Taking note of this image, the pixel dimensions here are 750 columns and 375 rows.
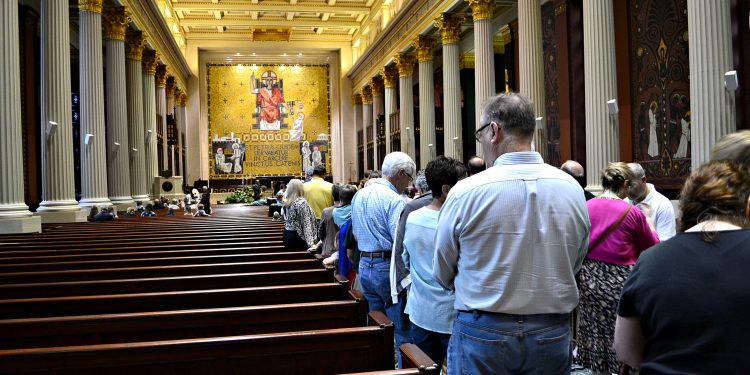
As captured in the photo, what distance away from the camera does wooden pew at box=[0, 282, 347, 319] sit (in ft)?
12.4

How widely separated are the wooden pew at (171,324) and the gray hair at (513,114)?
168cm

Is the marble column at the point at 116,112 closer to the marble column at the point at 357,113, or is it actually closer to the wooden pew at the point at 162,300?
the wooden pew at the point at 162,300

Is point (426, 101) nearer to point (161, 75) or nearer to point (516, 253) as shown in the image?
point (161, 75)

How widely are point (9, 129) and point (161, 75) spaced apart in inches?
643

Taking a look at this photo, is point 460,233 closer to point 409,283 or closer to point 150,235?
point 409,283

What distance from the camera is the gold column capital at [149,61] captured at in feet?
73.3

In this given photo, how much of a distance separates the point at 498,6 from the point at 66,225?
1278cm

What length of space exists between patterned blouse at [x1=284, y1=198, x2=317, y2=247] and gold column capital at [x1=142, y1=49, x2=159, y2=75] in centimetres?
1802

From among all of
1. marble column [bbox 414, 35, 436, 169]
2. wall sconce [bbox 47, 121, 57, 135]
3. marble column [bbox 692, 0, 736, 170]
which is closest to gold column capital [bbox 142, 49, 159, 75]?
marble column [bbox 414, 35, 436, 169]

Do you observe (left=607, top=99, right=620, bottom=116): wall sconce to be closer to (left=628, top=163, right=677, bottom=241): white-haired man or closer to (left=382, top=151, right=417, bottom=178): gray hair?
(left=628, top=163, right=677, bottom=241): white-haired man

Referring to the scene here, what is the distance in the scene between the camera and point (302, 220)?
627 centimetres

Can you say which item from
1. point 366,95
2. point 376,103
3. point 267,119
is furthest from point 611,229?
point 267,119

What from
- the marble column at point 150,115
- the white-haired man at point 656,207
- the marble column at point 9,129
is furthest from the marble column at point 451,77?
the white-haired man at point 656,207

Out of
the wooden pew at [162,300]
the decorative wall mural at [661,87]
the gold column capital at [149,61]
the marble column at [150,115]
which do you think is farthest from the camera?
the gold column capital at [149,61]
